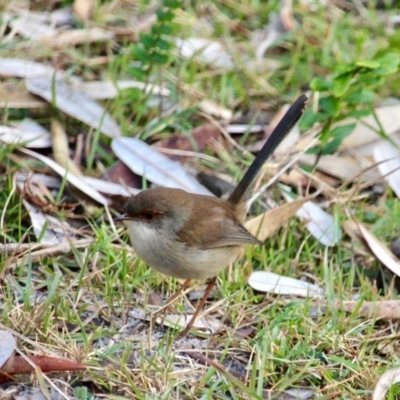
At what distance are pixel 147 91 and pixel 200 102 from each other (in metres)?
0.44

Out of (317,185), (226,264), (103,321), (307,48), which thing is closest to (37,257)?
(103,321)

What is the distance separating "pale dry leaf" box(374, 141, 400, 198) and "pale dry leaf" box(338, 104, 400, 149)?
0.51 ft

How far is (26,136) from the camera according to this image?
629 cm

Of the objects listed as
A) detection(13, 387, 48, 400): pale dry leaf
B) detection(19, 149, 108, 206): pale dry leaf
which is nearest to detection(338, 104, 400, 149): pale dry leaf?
detection(19, 149, 108, 206): pale dry leaf

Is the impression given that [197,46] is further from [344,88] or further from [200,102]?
[344,88]

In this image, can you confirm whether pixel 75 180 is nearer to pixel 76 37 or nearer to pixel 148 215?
pixel 148 215

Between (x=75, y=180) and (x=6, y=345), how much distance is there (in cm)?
183

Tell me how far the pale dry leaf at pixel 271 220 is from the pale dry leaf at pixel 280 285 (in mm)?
433

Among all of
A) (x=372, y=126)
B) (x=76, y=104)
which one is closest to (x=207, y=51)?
(x=76, y=104)

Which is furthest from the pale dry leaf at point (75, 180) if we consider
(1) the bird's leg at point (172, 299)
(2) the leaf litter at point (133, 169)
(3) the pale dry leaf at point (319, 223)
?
(3) the pale dry leaf at point (319, 223)

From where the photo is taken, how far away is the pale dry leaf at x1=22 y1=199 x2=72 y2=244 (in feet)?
18.0

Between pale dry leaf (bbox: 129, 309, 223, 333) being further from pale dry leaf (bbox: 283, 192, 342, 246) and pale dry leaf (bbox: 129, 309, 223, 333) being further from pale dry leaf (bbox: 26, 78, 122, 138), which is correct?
pale dry leaf (bbox: 26, 78, 122, 138)

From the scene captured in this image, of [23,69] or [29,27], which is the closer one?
[23,69]

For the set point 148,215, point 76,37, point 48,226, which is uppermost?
point 148,215
